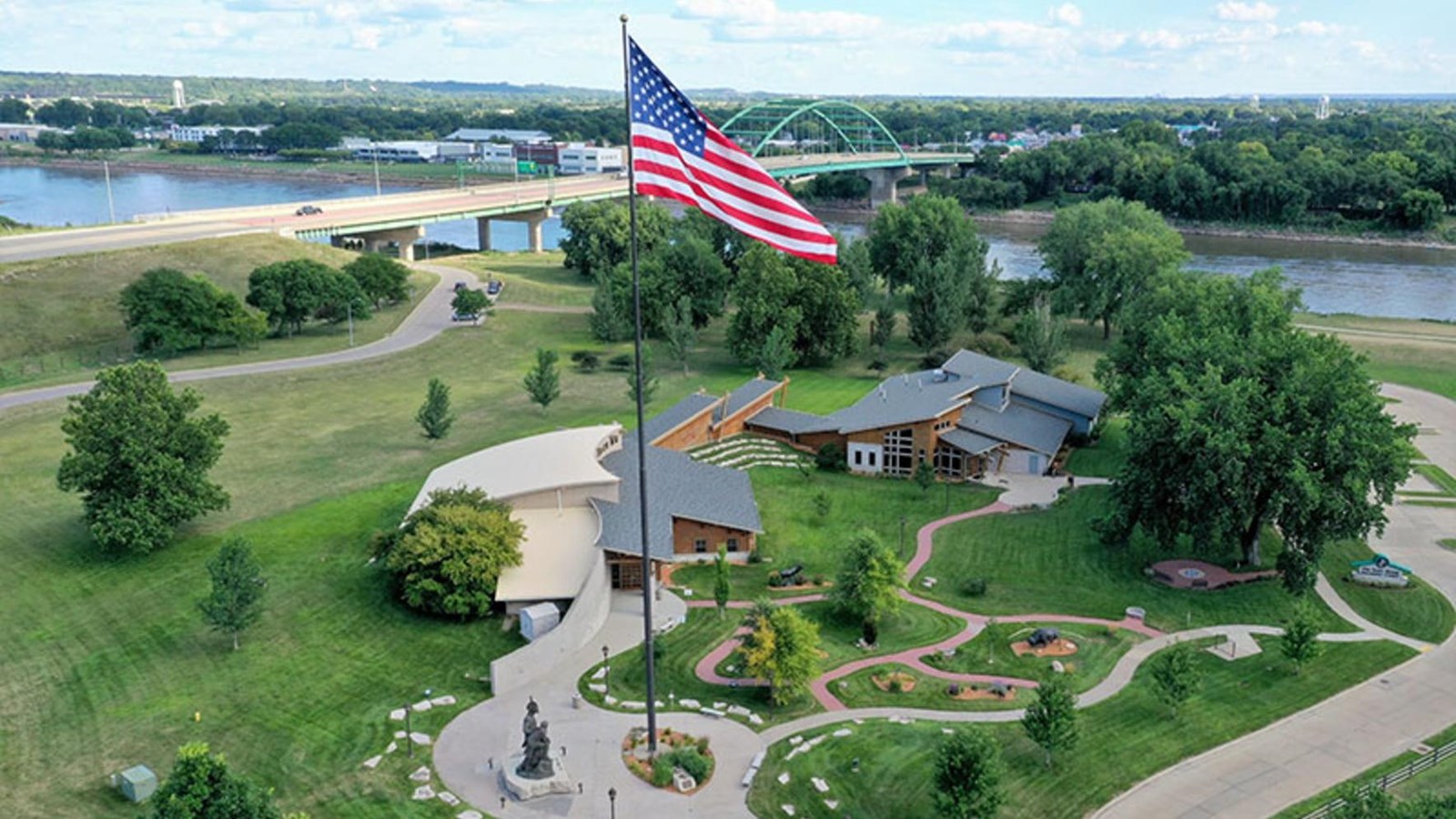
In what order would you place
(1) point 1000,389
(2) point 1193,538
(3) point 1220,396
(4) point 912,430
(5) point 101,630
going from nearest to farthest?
(5) point 101,630
(3) point 1220,396
(2) point 1193,538
(4) point 912,430
(1) point 1000,389

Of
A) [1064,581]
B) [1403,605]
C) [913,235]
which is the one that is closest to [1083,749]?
[1064,581]

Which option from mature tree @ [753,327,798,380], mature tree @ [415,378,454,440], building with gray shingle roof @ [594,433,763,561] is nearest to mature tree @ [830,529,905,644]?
building with gray shingle roof @ [594,433,763,561]

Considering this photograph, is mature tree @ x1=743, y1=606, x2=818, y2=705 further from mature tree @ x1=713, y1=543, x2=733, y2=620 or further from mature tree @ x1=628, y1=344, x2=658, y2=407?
mature tree @ x1=628, y1=344, x2=658, y2=407

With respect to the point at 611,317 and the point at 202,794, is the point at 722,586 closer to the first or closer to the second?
the point at 202,794

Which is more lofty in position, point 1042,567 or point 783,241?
point 783,241

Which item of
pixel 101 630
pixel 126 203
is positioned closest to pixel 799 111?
pixel 126 203

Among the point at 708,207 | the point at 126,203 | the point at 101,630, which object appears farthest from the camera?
the point at 126,203

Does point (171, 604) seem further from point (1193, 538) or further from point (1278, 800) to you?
point (1193, 538)
